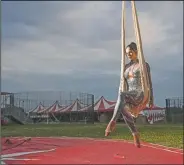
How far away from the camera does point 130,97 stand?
487 cm

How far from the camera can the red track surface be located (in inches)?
181

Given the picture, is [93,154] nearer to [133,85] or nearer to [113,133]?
[133,85]

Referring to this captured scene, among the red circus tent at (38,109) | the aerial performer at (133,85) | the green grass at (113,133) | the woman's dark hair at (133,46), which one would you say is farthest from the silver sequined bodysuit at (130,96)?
the red circus tent at (38,109)

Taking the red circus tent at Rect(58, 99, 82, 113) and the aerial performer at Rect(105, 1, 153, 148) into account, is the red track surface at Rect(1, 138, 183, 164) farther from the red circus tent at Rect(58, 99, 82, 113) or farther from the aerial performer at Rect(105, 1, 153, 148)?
the red circus tent at Rect(58, 99, 82, 113)

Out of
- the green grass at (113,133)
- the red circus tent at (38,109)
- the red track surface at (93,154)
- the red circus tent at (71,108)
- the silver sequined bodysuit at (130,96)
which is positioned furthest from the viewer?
the red circus tent at (71,108)

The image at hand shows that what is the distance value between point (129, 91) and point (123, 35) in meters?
0.68

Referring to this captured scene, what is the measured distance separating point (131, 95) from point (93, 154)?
81cm

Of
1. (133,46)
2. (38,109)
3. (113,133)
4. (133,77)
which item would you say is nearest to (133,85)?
(133,77)

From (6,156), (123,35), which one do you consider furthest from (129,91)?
(6,156)

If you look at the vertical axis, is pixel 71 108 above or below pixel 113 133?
above

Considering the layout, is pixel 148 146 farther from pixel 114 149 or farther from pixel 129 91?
pixel 129 91

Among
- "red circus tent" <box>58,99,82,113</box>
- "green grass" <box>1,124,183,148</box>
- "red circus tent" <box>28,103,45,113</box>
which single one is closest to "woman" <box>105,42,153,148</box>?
"green grass" <box>1,124,183,148</box>

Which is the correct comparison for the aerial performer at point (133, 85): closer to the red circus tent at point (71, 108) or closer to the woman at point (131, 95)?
the woman at point (131, 95)

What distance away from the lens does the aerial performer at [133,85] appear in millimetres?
4879
